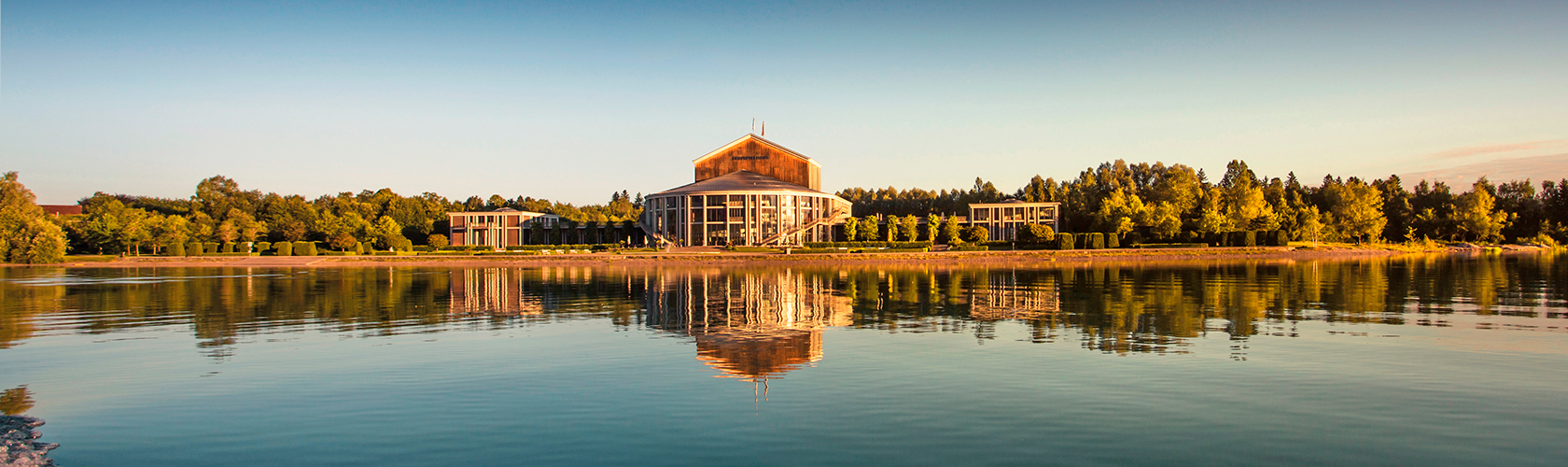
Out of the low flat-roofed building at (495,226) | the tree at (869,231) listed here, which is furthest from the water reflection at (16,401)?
the low flat-roofed building at (495,226)

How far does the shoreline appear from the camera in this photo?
7656cm

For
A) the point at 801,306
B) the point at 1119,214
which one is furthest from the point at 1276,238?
the point at 801,306

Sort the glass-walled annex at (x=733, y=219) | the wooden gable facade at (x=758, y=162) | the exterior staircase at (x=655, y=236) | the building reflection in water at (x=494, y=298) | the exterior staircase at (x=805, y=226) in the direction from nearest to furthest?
the building reflection in water at (x=494, y=298) < the exterior staircase at (x=655, y=236) < the exterior staircase at (x=805, y=226) < the glass-walled annex at (x=733, y=219) < the wooden gable facade at (x=758, y=162)

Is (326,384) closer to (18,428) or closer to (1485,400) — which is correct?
(18,428)

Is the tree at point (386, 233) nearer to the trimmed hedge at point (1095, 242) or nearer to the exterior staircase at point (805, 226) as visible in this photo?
the exterior staircase at point (805, 226)

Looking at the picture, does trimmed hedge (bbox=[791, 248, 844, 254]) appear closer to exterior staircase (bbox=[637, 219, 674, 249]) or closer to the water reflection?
exterior staircase (bbox=[637, 219, 674, 249])

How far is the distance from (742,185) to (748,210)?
167 inches

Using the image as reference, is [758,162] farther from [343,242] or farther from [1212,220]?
[1212,220]

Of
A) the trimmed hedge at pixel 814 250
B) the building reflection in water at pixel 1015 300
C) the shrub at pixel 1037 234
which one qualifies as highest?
the shrub at pixel 1037 234

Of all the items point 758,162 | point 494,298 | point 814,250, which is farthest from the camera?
point 758,162

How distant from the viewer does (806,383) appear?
577 inches

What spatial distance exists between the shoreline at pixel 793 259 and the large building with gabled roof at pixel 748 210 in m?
19.5

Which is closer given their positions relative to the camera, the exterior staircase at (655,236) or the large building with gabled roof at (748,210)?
Answer: the exterior staircase at (655,236)

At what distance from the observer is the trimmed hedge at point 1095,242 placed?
9256cm
